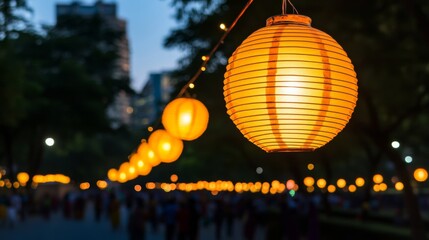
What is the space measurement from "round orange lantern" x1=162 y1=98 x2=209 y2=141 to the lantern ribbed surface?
414cm

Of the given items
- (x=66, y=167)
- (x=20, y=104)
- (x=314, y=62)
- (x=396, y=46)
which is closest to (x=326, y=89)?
(x=314, y=62)

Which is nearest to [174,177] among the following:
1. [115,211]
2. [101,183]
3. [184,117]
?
[101,183]

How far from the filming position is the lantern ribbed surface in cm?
457

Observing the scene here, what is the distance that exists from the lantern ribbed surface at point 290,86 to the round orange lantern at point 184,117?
414 cm

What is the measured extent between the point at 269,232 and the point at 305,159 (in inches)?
481

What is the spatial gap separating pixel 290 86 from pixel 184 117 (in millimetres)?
4732

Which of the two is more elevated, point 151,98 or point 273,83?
point 151,98

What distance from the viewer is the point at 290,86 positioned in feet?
14.9

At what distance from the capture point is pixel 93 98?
118ft

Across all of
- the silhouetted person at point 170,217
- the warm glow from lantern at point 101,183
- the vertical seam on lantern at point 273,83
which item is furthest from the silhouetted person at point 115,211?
the warm glow from lantern at point 101,183

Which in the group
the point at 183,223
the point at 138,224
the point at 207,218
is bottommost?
the point at 183,223

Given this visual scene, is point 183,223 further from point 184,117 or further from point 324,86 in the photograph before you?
point 324,86

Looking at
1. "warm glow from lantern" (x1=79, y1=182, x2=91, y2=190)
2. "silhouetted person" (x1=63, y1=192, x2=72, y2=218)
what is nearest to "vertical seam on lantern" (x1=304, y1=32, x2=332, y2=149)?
"silhouetted person" (x1=63, y1=192, x2=72, y2=218)

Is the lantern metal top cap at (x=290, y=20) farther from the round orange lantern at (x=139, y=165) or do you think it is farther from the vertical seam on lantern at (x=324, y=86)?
the round orange lantern at (x=139, y=165)
